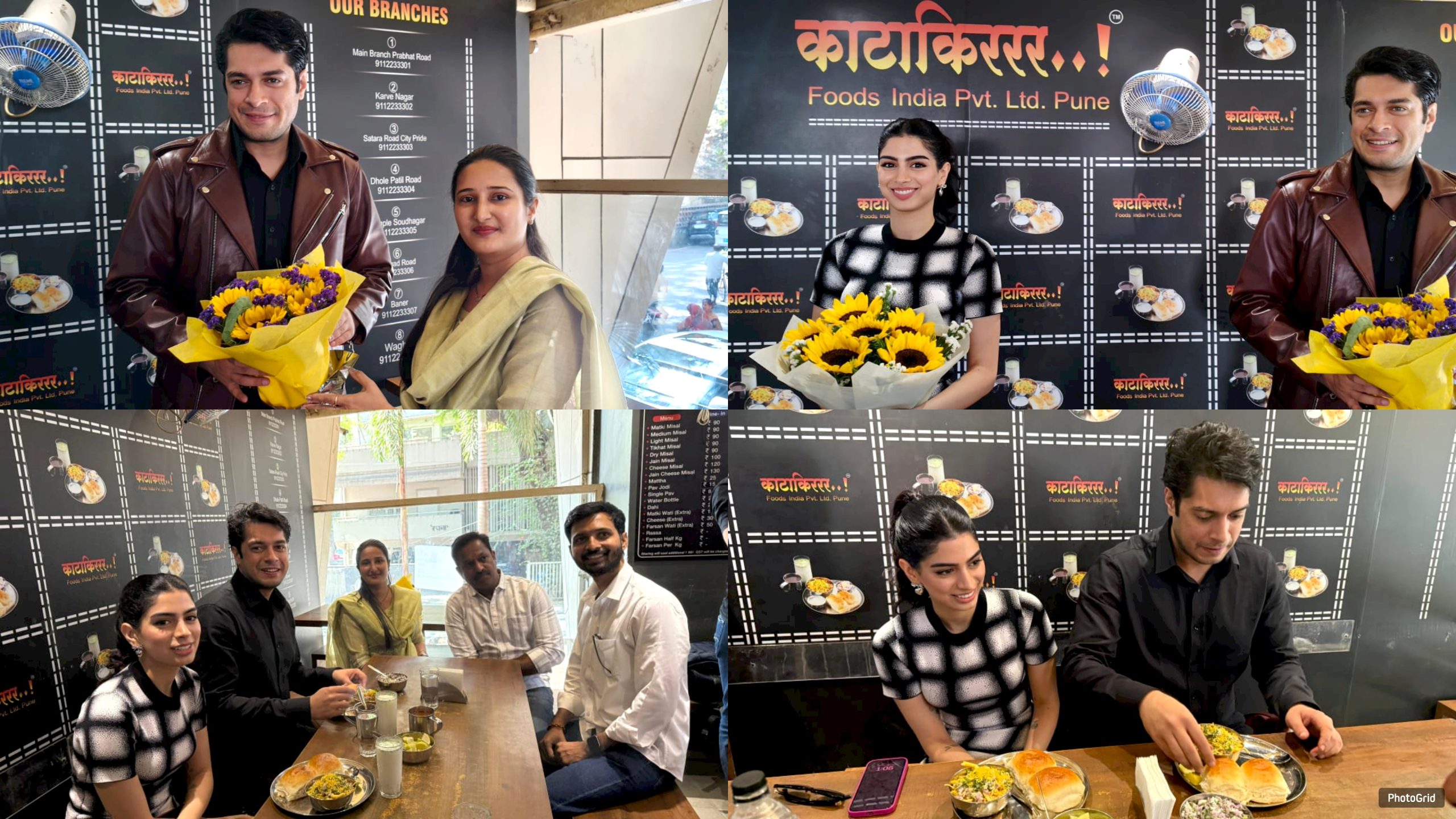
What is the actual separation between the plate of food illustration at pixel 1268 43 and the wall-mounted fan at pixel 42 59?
13.0ft

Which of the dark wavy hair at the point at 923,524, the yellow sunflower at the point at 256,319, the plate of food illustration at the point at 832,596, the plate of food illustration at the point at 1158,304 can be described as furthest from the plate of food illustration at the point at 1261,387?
the yellow sunflower at the point at 256,319

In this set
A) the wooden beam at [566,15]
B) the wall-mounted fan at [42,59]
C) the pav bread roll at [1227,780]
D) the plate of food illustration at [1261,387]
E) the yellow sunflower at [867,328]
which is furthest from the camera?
the plate of food illustration at [1261,387]

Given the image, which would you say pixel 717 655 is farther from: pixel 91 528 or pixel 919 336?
pixel 91 528

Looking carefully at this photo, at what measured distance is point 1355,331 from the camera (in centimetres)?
358

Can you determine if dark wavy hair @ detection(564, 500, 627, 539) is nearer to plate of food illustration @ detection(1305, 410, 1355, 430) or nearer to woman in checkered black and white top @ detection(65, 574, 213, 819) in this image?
woman in checkered black and white top @ detection(65, 574, 213, 819)

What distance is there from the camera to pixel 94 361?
3.45 meters

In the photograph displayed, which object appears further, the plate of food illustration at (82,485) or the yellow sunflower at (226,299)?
the yellow sunflower at (226,299)

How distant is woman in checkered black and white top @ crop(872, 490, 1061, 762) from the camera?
106 inches

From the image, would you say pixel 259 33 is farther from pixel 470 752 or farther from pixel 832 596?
pixel 832 596

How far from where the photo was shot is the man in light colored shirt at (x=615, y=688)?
8.48 feet

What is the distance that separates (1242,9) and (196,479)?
12.9 feet

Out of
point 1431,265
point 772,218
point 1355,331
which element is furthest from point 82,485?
point 1431,265

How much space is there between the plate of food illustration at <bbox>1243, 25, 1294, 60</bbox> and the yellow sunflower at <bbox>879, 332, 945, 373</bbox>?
208 cm

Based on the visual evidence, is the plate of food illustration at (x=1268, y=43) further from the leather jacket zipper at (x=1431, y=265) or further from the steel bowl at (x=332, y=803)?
the steel bowl at (x=332, y=803)
